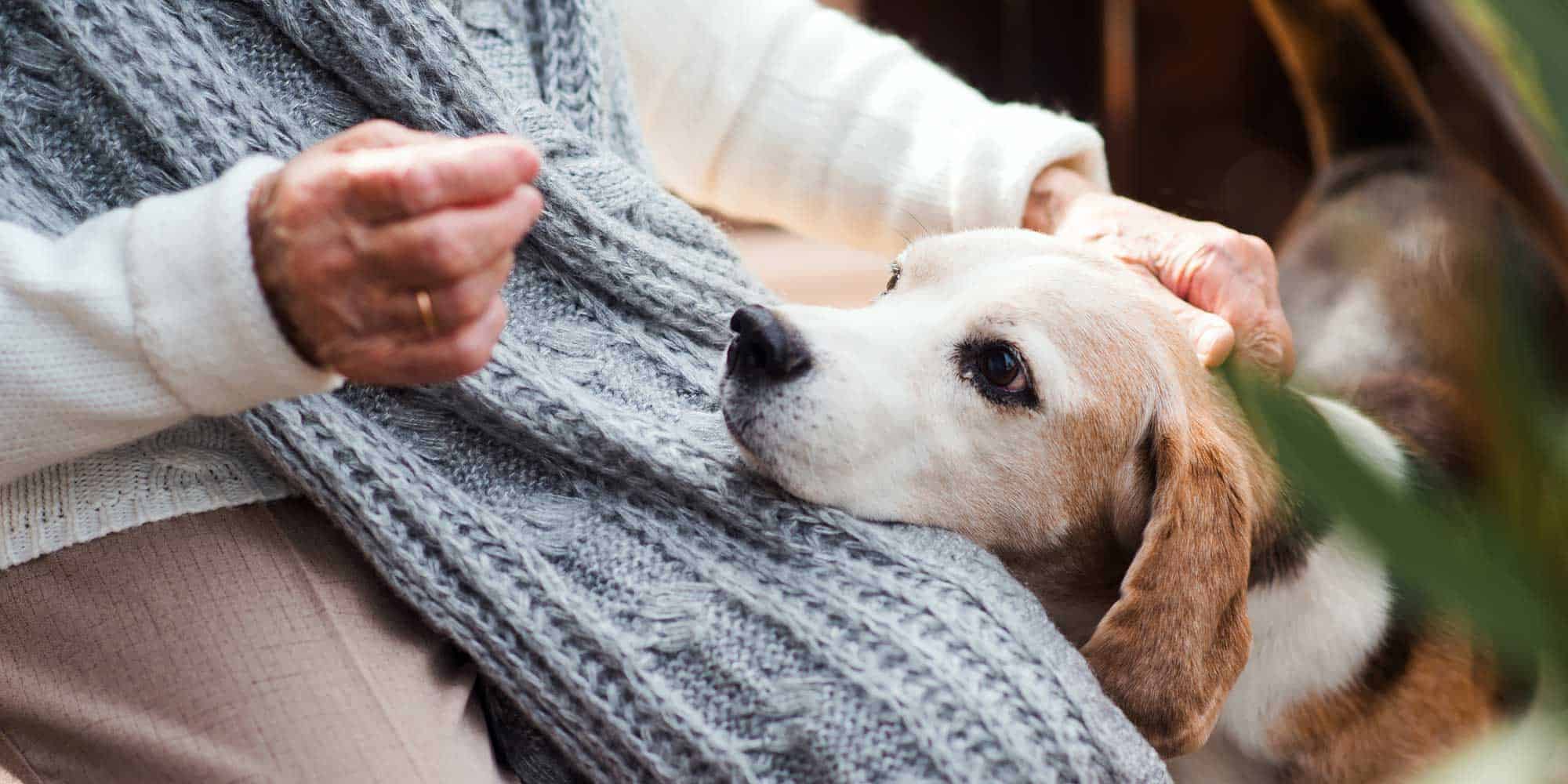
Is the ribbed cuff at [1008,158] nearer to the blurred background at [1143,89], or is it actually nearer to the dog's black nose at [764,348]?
the blurred background at [1143,89]

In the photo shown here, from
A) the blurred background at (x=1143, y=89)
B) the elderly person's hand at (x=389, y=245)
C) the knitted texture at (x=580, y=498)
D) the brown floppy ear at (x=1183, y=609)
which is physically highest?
the elderly person's hand at (x=389, y=245)

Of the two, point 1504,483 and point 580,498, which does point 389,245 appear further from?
point 1504,483

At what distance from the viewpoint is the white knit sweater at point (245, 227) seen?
0.57 m

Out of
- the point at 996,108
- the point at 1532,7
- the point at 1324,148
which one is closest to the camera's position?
the point at 1532,7

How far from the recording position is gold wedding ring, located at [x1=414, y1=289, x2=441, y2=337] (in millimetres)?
564

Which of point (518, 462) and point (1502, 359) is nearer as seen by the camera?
point (1502, 359)

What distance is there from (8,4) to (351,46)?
0.21 metres

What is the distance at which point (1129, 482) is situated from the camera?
2.84 ft

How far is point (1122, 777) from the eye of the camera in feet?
2.19

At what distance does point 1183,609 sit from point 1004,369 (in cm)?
20

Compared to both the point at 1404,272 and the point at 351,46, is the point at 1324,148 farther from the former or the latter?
the point at 351,46

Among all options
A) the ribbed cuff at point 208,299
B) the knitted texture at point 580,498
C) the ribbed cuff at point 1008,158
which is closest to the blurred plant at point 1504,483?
the knitted texture at point 580,498

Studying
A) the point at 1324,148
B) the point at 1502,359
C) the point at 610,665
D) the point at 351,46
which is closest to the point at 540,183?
the point at 351,46

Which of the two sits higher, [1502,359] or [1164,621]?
[1502,359]
